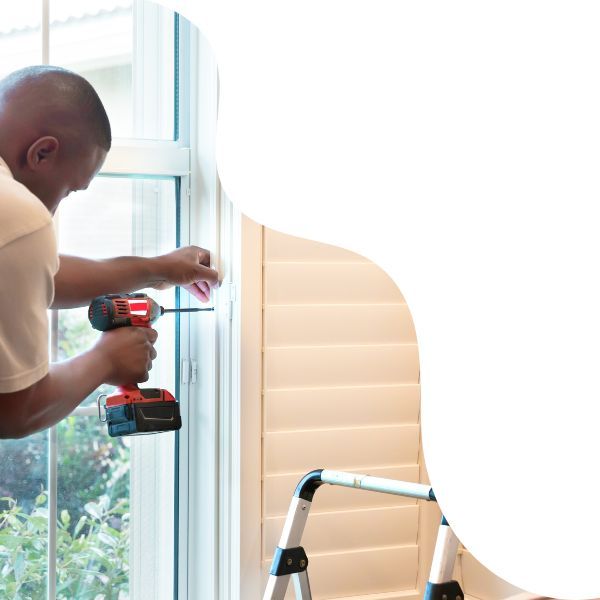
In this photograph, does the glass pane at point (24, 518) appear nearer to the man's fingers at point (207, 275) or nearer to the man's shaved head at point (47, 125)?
the man's fingers at point (207, 275)

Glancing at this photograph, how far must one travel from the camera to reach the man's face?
47.2 inches

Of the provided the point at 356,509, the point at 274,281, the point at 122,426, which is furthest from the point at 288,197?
the point at 356,509

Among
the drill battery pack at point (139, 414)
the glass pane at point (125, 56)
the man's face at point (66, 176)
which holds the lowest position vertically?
the drill battery pack at point (139, 414)

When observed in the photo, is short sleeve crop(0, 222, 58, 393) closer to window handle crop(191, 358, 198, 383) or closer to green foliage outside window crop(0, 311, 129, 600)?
green foliage outside window crop(0, 311, 129, 600)

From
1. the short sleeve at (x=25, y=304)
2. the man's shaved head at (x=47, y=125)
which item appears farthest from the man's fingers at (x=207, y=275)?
the short sleeve at (x=25, y=304)

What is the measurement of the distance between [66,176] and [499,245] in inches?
44.8

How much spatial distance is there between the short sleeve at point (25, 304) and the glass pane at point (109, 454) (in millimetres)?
993

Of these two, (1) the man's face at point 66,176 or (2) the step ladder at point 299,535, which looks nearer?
(1) the man's face at point 66,176

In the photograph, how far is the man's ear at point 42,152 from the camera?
3.78 ft

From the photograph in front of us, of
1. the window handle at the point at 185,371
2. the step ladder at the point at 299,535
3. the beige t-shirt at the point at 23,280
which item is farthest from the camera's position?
the window handle at the point at 185,371

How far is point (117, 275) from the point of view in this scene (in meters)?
1.69

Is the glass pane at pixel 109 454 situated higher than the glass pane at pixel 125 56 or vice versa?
the glass pane at pixel 125 56

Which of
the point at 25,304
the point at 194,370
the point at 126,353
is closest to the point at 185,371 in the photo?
the point at 194,370

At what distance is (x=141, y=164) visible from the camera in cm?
202
